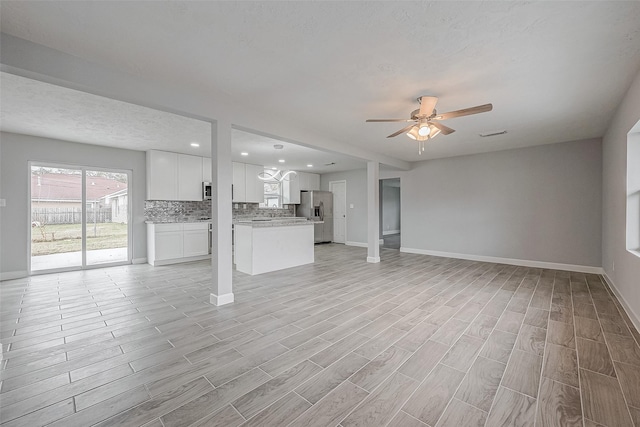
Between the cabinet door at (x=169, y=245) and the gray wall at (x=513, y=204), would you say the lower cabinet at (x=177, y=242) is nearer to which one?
the cabinet door at (x=169, y=245)

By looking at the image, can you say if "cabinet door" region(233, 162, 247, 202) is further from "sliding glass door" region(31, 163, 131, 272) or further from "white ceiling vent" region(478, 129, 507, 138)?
"white ceiling vent" region(478, 129, 507, 138)

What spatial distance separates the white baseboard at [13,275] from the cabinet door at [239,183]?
4.14 meters

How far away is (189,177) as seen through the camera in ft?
21.2

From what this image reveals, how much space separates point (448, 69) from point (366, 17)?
3.65ft

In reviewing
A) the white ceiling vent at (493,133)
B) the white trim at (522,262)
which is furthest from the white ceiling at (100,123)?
the white trim at (522,262)

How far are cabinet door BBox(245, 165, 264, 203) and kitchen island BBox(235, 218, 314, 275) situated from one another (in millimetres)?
2396

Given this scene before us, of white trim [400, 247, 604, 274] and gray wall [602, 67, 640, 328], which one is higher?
gray wall [602, 67, 640, 328]

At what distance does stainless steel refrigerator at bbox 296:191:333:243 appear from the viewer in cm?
901

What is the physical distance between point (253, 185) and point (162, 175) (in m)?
2.36

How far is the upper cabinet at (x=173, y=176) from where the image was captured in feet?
19.4

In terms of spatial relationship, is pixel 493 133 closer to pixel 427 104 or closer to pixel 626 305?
pixel 427 104

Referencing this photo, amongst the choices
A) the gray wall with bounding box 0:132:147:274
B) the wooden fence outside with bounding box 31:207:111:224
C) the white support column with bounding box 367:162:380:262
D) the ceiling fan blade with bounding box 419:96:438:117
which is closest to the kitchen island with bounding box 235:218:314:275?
the white support column with bounding box 367:162:380:262

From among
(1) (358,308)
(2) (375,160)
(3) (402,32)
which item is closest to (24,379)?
(1) (358,308)

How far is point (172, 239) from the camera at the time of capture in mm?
5922
